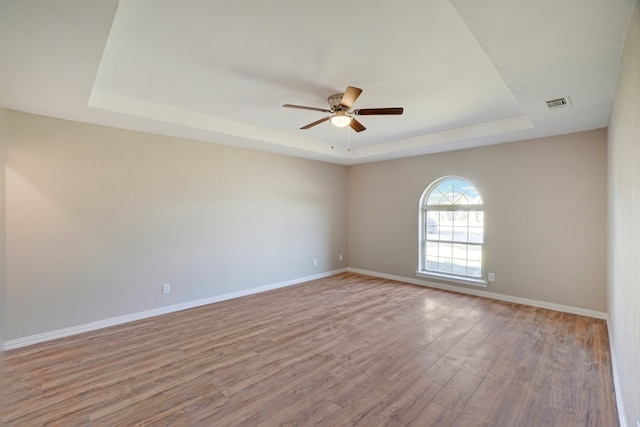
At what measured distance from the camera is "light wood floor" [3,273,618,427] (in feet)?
6.53

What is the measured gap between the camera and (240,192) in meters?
4.75

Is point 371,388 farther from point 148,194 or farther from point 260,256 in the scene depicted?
point 148,194

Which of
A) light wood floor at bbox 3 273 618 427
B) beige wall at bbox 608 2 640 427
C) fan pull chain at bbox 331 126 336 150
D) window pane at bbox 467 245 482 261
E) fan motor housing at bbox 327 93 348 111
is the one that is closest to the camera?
beige wall at bbox 608 2 640 427

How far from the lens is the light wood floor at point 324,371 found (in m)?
1.99

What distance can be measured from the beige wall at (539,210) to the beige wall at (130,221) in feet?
9.49

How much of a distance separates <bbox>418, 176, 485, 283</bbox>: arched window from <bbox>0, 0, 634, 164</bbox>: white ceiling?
1.38 metres

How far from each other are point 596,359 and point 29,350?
18.2 ft

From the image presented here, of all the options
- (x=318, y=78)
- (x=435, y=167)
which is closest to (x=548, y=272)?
(x=435, y=167)

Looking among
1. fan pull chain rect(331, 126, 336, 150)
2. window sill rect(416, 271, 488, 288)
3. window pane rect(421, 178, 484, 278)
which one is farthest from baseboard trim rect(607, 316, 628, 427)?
fan pull chain rect(331, 126, 336, 150)

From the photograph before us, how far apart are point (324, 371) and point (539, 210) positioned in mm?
3821

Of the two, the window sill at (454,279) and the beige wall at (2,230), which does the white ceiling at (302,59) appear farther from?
the window sill at (454,279)

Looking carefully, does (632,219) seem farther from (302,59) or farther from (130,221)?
(130,221)

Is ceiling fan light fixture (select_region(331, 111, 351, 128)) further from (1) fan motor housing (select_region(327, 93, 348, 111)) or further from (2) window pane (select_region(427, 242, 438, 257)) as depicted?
(2) window pane (select_region(427, 242, 438, 257))

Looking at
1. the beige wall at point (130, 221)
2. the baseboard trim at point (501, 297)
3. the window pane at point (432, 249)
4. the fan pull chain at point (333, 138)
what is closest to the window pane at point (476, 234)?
the window pane at point (432, 249)
